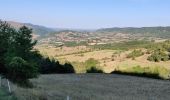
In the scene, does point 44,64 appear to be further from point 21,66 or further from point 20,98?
point 20,98

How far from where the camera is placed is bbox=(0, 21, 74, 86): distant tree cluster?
32719 millimetres

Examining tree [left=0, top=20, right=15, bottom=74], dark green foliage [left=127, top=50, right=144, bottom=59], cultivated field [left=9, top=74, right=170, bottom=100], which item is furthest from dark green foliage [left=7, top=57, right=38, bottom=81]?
dark green foliage [left=127, top=50, right=144, bottom=59]

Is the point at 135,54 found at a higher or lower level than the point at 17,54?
lower

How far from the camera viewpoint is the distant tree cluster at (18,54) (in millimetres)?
32719

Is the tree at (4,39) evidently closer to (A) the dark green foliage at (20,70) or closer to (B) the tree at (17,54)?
(B) the tree at (17,54)

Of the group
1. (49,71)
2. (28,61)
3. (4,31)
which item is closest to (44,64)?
(49,71)

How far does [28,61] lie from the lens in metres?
34.7

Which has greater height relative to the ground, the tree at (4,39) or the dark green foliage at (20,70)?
the tree at (4,39)

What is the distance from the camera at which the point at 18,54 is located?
35.3 m

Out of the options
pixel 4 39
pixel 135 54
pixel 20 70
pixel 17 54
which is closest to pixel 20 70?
pixel 20 70

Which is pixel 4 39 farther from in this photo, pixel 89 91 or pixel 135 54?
pixel 135 54

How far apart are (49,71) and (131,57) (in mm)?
60418

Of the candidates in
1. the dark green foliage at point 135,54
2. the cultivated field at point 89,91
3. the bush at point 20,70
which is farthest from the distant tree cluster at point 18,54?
the dark green foliage at point 135,54

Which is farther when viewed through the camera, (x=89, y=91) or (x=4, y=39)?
(x=4, y=39)
